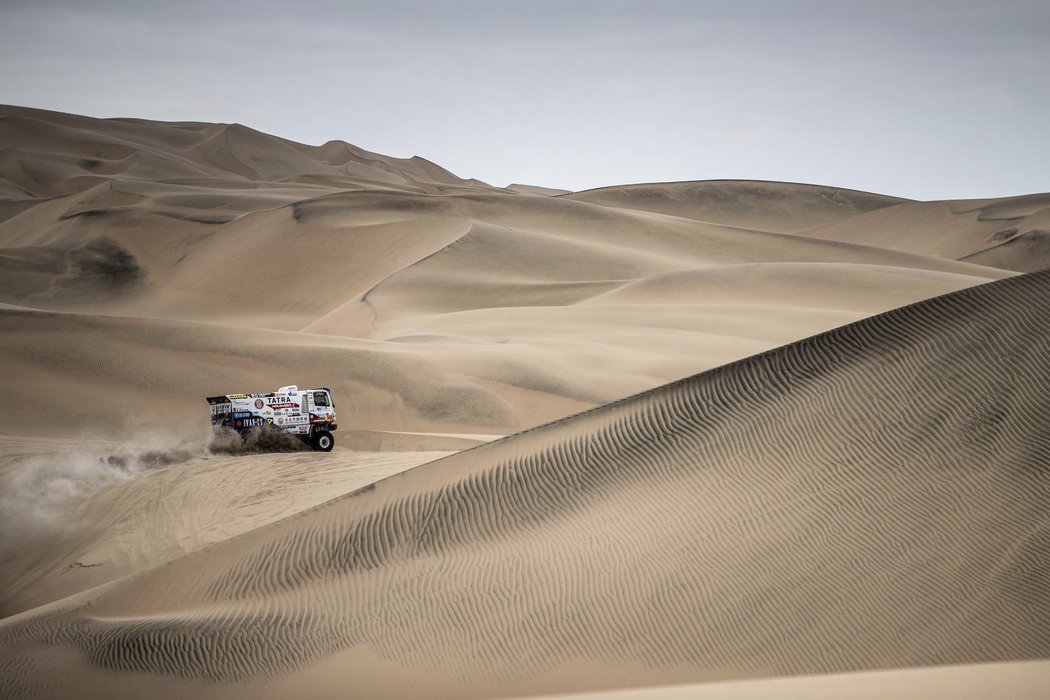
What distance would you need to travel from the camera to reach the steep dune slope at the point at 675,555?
7.75 metres

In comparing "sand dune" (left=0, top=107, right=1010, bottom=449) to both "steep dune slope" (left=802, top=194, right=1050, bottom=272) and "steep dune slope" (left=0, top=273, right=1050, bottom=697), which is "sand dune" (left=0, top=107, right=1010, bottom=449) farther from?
"steep dune slope" (left=802, top=194, right=1050, bottom=272)

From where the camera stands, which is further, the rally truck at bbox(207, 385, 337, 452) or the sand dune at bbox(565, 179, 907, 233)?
the sand dune at bbox(565, 179, 907, 233)

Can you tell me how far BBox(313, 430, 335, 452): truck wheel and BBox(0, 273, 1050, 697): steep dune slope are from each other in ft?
26.4

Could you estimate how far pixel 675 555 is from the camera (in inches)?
344

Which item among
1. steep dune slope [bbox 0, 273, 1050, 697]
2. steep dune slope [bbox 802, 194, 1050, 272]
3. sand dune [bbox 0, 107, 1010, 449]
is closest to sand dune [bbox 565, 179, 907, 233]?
steep dune slope [bbox 802, 194, 1050, 272]

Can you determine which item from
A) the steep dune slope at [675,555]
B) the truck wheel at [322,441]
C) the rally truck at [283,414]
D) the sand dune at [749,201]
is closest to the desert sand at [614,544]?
the steep dune slope at [675,555]

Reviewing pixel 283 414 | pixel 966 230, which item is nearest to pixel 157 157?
pixel 966 230

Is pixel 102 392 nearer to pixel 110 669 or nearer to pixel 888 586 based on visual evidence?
pixel 110 669

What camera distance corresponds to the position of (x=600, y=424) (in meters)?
11.1

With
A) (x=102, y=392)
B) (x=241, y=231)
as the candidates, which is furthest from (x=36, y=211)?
(x=102, y=392)

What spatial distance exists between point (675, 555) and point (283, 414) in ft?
37.5

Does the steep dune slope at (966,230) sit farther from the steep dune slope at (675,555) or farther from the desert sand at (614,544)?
the steep dune slope at (675,555)

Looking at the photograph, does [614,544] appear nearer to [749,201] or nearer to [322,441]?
[322,441]

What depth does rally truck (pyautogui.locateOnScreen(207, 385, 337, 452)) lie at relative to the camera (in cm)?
1822
